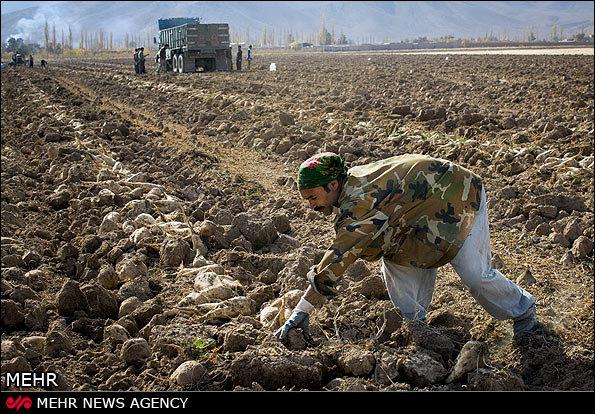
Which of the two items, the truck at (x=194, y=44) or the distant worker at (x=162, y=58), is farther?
the distant worker at (x=162, y=58)

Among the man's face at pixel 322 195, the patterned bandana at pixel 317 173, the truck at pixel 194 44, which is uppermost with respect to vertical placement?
the truck at pixel 194 44

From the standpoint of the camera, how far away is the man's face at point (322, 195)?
3.57 meters

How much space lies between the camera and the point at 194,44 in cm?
2364

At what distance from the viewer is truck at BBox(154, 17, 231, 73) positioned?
2330 centimetres

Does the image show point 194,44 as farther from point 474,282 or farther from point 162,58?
point 474,282

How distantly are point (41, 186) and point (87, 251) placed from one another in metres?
2.57

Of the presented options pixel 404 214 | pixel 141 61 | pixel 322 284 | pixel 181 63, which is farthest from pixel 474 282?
pixel 141 61

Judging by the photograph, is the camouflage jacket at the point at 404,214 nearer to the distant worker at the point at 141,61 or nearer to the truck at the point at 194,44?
the truck at the point at 194,44

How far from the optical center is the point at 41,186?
7969 millimetres

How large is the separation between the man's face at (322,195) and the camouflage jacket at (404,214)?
0.04 metres

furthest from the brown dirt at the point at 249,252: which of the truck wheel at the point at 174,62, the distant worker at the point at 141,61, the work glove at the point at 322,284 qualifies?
the distant worker at the point at 141,61

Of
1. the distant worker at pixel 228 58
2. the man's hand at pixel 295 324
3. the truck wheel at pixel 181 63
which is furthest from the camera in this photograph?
the distant worker at pixel 228 58
